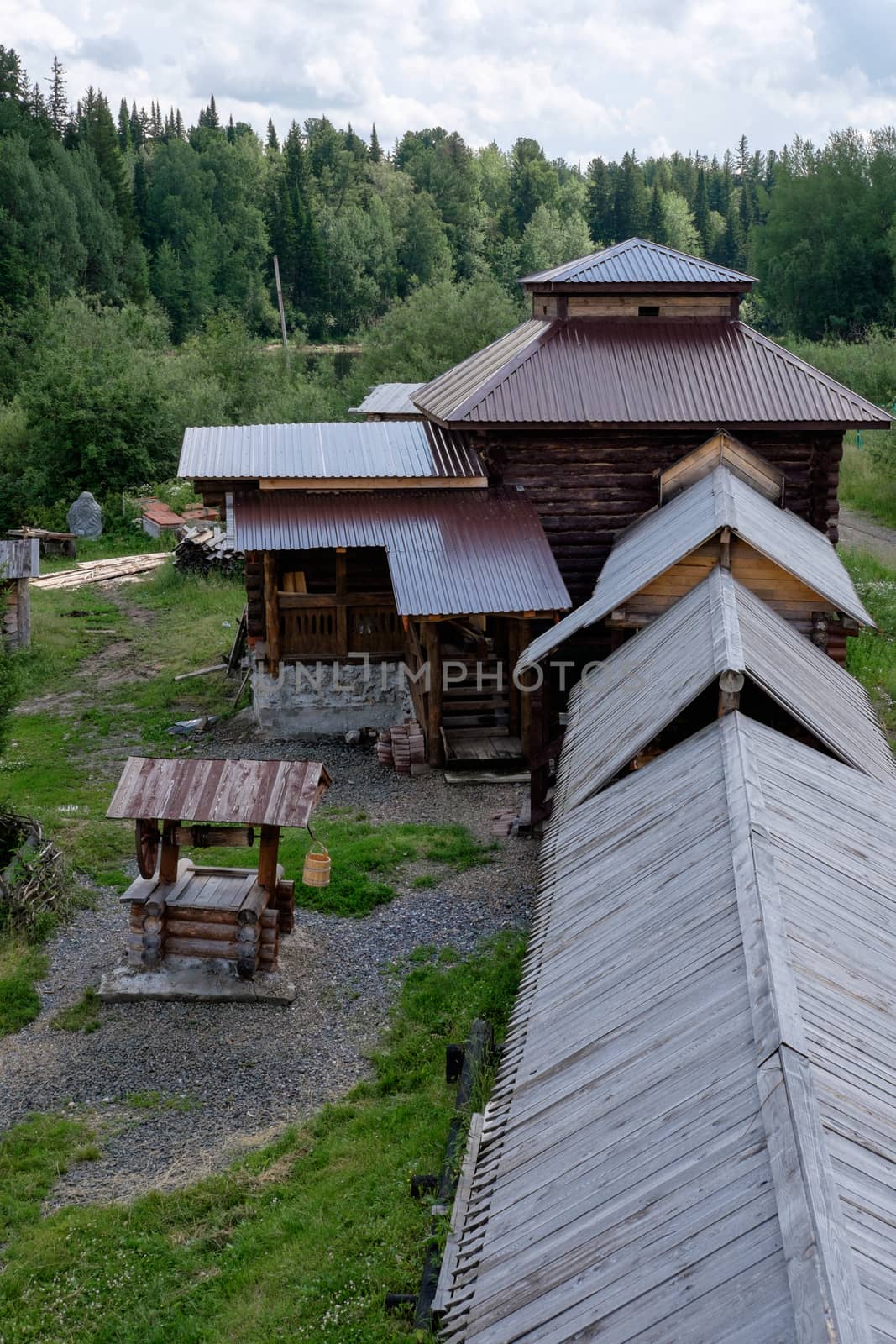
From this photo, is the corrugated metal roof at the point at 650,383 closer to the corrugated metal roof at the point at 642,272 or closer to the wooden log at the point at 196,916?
the corrugated metal roof at the point at 642,272

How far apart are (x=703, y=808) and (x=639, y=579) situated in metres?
5.59

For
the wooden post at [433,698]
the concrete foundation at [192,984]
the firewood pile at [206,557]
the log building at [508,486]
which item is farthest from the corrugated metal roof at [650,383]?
the firewood pile at [206,557]

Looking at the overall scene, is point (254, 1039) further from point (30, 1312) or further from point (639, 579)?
point (639, 579)

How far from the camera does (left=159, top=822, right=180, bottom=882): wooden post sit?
1131cm

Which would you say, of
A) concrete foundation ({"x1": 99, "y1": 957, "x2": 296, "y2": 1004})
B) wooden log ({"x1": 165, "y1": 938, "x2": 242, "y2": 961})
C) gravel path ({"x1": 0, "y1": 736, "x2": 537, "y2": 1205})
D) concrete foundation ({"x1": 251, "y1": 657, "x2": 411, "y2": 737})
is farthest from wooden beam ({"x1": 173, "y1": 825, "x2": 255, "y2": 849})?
concrete foundation ({"x1": 251, "y1": 657, "x2": 411, "y2": 737})

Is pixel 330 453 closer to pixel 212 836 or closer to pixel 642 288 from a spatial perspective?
pixel 642 288

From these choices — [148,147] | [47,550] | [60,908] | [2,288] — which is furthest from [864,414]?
[148,147]

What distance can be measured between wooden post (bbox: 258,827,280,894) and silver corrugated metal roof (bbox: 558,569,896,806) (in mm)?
2750

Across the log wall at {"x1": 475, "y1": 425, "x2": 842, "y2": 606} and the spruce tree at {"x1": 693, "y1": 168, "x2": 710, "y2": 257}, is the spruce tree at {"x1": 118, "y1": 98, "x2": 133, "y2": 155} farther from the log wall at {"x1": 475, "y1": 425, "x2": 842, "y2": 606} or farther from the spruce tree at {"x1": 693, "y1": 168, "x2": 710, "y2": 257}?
the log wall at {"x1": 475, "y1": 425, "x2": 842, "y2": 606}

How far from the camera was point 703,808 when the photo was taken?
7578mm

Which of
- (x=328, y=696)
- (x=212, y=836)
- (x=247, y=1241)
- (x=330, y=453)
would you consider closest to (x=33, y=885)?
(x=212, y=836)

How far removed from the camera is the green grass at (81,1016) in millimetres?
10336

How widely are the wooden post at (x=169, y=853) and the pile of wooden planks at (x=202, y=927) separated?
102 mm

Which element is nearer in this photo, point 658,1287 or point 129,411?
point 658,1287
